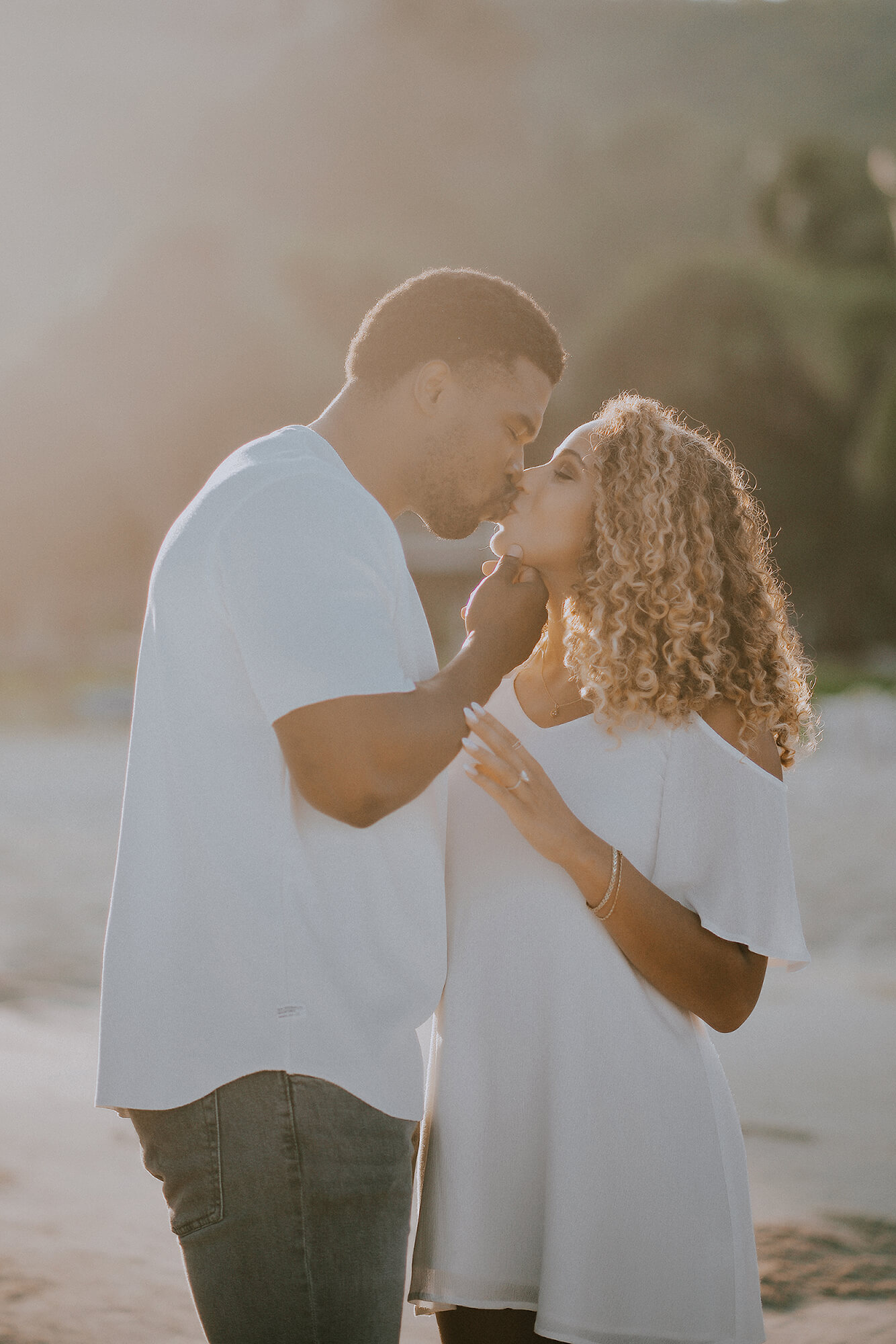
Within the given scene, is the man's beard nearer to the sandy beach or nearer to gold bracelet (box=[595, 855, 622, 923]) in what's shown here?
gold bracelet (box=[595, 855, 622, 923])

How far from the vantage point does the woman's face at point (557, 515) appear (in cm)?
265

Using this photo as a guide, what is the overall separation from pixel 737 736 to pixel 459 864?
24.4 inches

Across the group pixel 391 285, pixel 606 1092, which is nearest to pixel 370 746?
pixel 606 1092

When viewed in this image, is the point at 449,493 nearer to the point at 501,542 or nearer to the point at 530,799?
the point at 501,542

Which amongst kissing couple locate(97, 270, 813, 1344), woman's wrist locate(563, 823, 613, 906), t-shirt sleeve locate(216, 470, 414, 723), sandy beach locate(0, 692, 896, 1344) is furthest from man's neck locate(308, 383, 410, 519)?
sandy beach locate(0, 692, 896, 1344)

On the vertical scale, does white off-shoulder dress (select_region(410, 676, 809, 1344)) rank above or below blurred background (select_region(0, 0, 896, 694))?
below

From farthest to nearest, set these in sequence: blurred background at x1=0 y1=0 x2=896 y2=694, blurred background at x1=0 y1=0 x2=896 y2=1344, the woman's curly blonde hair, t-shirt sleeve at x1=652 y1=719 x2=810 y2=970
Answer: blurred background at x1=0 y1=0 x2=896 y2=694 < blurred background at x1=0 y1=0 x2=896 y2=1344 < the woman's curly blonde hair < t-shirt sleeve at x1=652 y1=719 x2=810 y2=970

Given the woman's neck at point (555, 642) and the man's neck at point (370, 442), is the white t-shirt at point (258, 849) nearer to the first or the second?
the man's neck at point (370, 442)

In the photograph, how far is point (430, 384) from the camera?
2414 millimetres

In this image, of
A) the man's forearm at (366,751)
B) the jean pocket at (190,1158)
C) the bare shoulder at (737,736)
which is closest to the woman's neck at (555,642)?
the bare shoulder at (737,736)

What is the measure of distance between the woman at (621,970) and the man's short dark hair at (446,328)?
0.41 m

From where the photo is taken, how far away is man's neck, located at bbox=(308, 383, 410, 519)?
2.32 metres

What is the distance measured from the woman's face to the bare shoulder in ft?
1.46

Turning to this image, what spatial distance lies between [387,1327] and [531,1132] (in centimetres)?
51
